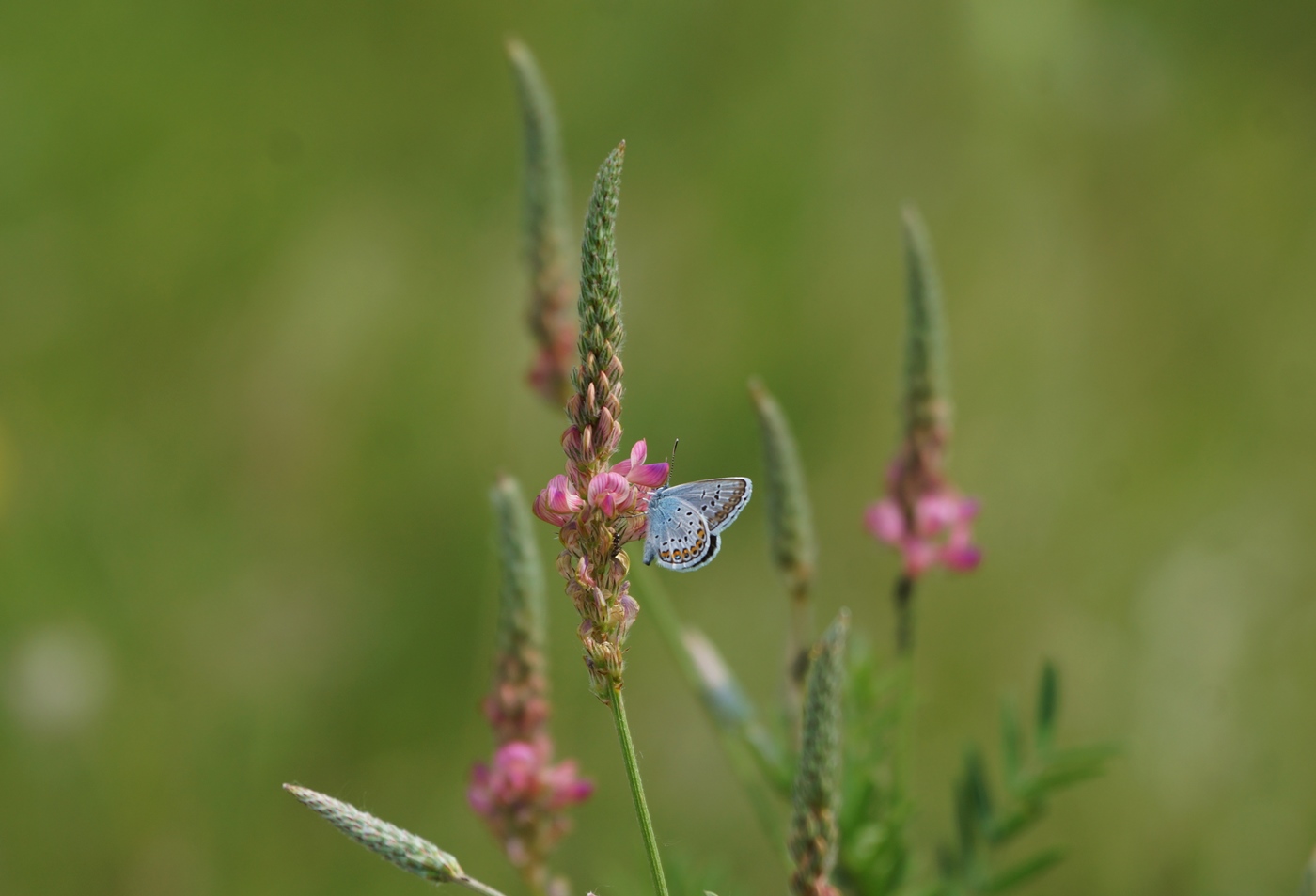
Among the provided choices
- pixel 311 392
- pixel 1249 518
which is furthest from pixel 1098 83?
pixel 311 392

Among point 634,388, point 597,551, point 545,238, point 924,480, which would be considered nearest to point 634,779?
point 597,551

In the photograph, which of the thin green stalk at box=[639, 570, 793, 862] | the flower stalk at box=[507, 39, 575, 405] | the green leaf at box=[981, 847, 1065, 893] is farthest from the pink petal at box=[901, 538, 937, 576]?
the flower stalk at box=[507, 39, 575, 405]

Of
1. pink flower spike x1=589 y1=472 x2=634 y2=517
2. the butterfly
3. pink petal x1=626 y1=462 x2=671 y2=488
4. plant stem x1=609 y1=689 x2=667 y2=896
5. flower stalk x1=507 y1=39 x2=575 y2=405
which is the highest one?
flower stalk x1=507 y1=39 x2=575 y2=405

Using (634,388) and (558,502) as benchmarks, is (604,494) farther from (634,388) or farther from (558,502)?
(634,388)

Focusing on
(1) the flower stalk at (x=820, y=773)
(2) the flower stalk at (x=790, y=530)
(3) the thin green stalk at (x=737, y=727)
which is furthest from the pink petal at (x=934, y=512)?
(1) the flower stalk at (x=820, y=773)

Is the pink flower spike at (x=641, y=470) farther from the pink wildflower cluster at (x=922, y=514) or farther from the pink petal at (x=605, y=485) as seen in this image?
the pink wildflower cluster at (x=922, y=514)

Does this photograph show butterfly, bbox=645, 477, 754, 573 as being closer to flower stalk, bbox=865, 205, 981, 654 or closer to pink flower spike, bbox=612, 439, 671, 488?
pink flower spike, bbox=612, 439, 671, 488
